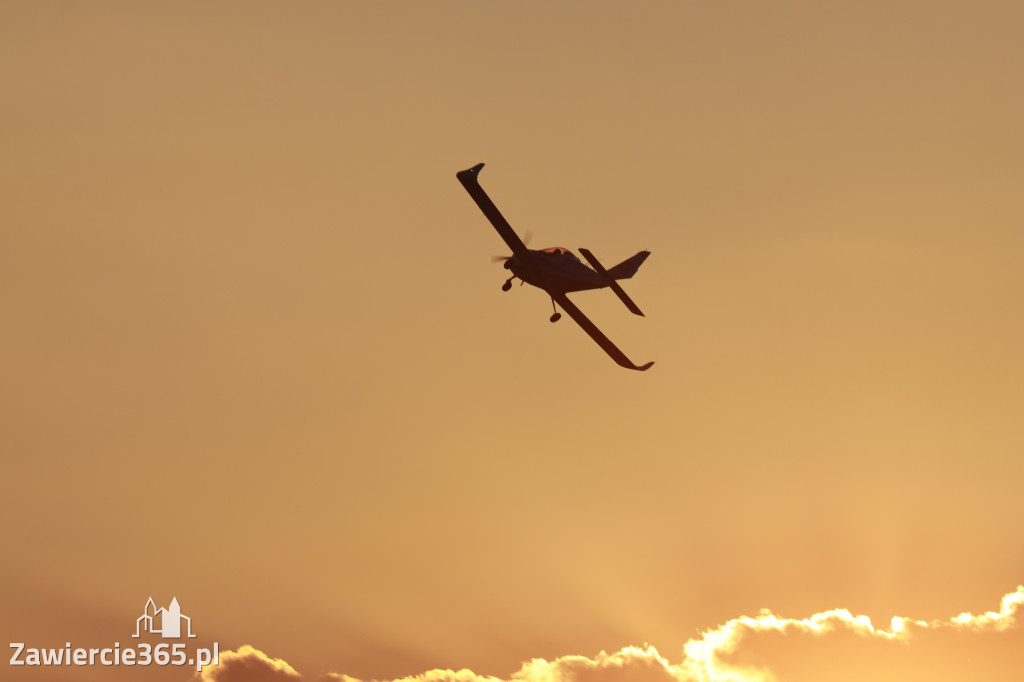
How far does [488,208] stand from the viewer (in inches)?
2094

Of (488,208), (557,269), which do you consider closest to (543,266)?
(557,269)

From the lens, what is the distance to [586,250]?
4981cm

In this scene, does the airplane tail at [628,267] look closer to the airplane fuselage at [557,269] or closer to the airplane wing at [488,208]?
the airplane fuselage at [557,269]

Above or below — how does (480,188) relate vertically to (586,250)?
above

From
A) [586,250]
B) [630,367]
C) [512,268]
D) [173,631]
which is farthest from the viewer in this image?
[173,631]

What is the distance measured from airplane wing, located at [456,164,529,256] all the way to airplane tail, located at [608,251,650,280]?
4.64m

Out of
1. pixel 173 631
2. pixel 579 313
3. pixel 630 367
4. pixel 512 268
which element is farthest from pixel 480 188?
pixel 173 631

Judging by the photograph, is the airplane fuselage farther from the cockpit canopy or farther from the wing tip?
the wing tip

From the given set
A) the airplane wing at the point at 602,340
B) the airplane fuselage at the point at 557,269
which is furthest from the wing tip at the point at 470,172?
the airplane wing at the point at 602,340

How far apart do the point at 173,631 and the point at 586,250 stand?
56200 mm

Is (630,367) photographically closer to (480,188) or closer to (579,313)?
(579,313)

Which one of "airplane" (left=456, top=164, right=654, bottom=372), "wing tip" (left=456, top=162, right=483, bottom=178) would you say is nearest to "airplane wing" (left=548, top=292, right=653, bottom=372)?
"airplane" (left=456, top=164, right=654, bottom=372)

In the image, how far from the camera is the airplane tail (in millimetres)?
54625

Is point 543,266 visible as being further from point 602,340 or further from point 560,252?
point 602,340
